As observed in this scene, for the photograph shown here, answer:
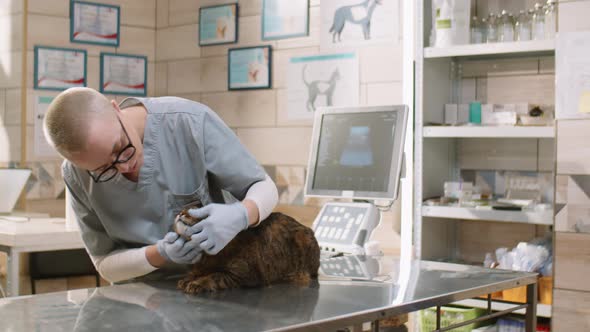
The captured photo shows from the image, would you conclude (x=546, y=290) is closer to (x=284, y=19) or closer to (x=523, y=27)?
(x=523, y=27)

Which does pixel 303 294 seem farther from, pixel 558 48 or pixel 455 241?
pixel 455 241

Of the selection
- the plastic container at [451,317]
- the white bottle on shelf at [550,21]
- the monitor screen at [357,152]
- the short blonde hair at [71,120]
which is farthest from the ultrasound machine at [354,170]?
the short blonde hair at [71,120]

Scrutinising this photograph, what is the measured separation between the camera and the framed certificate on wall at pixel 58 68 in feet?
13.5

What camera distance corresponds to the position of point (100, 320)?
1.22 metres

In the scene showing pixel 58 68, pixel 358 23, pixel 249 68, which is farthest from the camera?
pixel 58 68

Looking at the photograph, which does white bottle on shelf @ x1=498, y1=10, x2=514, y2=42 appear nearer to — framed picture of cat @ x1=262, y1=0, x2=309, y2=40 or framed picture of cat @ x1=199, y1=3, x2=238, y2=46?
framed picture of cat @ x1=262, y1=0, x2=309, y2=40

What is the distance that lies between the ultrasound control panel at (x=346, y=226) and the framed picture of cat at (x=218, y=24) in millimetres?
1836

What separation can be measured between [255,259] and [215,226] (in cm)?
14

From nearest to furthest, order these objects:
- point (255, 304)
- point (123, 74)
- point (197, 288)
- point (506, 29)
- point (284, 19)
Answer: point (255, 304), point (197, 288), point (506, 29), point (284, 19), point (123, 74)

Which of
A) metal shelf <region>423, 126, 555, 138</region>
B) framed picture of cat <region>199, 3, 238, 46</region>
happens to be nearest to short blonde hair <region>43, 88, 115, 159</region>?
metal shelf <region>423, 126, 555, 138</region>

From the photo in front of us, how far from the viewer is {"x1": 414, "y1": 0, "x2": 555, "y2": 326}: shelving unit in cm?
279

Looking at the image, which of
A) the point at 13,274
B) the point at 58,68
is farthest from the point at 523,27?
the point at 58,68

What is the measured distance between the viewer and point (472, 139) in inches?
126

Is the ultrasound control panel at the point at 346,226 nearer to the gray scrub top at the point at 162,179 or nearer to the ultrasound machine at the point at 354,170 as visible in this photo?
the ultrasound machine at the point at 354,170
